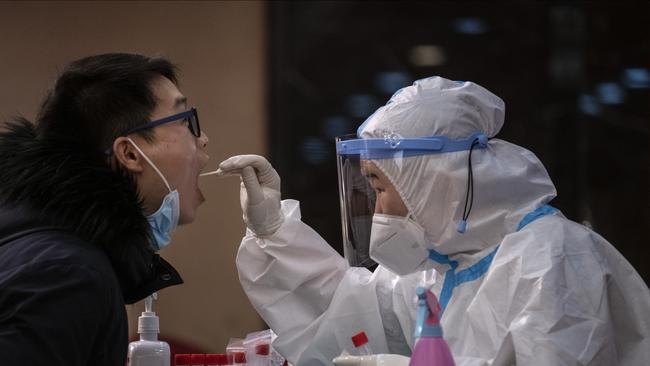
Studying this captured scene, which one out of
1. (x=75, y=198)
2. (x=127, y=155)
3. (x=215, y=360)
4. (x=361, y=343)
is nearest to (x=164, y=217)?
(x=127, y=155)

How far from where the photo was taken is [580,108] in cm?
413

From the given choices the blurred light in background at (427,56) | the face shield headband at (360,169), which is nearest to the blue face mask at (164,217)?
the face shield headband at (360,169)

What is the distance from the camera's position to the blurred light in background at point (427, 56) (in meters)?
4.22

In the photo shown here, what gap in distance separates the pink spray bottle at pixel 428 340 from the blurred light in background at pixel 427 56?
2541 millimetres

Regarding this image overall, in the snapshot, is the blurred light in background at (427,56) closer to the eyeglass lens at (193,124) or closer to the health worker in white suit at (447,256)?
the health worker in white suit at (447,256)

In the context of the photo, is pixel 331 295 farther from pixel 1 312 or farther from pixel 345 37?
pixel 345 37

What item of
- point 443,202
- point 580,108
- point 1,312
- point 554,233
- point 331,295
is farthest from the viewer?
point 580,108

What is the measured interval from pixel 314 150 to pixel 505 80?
81 cm

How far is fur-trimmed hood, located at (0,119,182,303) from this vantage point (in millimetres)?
1979

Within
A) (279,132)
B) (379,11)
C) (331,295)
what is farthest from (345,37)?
(331,295)

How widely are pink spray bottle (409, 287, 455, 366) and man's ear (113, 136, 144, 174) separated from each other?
70 cm

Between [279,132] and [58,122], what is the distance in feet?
6.82

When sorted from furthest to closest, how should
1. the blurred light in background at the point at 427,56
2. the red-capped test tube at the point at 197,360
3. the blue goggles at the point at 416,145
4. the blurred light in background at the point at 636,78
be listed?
the blurred light in background at the point at 427,56 < the blurred light in background at the point at 636,78 < the red-capped test tube at the point at 197,360 < the blue goggles at the point at 416,145

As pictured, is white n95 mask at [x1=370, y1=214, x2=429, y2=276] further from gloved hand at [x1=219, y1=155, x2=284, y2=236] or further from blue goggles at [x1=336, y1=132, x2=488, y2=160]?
gloved hand at [x1=219, y1=155, x2=284, y2=236]
